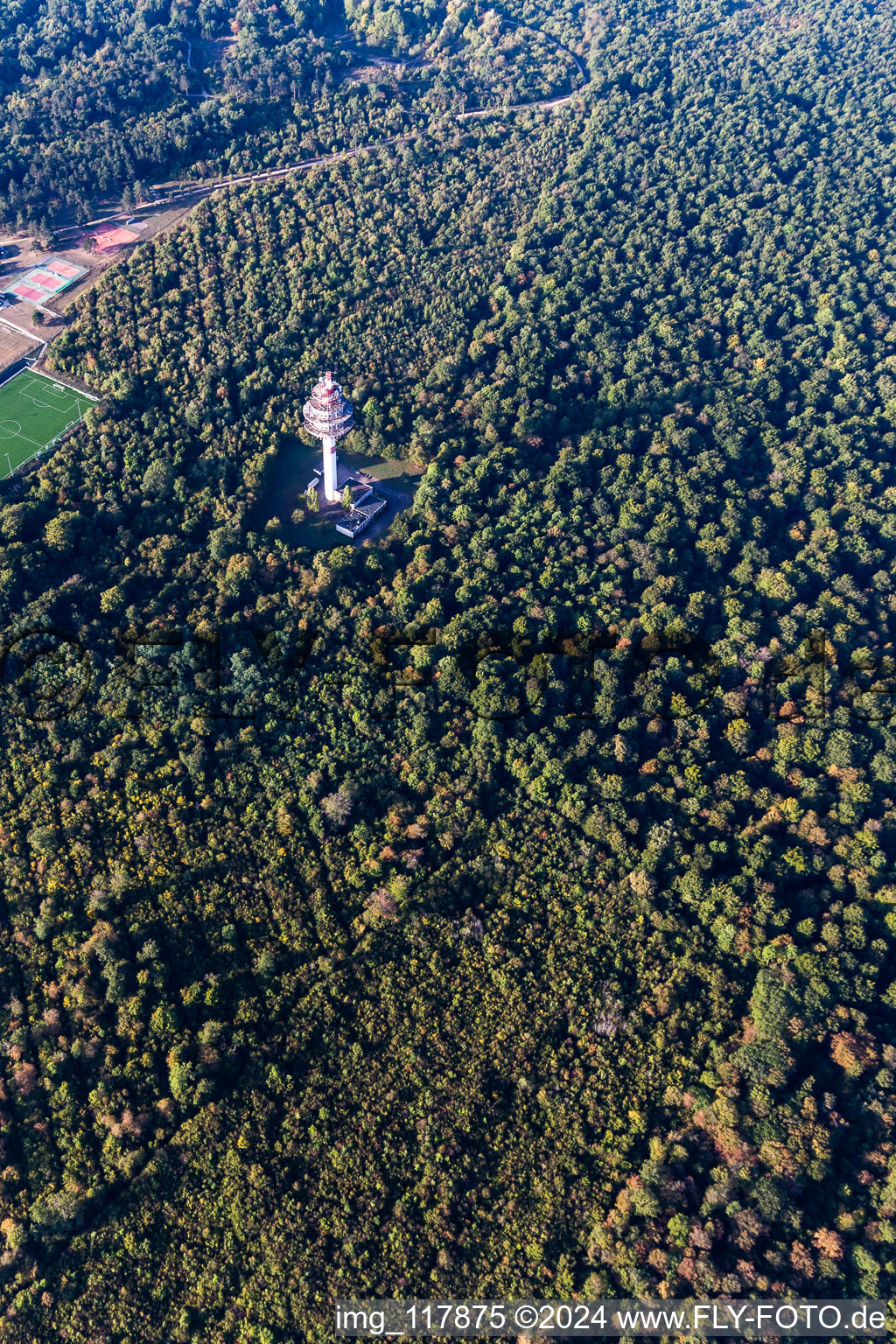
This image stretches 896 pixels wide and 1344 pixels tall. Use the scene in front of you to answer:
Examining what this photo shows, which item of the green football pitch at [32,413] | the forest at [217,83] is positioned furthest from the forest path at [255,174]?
the green football pitch at [32,413]

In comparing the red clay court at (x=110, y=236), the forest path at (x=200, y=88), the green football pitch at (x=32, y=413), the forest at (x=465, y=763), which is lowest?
the forest at (x=465, y=763)

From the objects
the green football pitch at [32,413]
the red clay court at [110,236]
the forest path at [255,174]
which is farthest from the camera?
the forest path at [255,174]

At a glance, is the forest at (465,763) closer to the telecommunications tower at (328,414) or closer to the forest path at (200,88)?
the telecommunications tower at (328,414)

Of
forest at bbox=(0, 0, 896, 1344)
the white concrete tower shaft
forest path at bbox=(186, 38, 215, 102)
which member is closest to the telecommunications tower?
the white concrete tower shaft

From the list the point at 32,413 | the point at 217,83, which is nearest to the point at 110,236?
the point at 32,413

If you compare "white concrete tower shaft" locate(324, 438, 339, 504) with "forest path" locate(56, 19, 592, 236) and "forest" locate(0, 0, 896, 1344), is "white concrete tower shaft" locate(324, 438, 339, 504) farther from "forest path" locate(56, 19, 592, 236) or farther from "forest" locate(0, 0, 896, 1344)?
"forest path" locate(56, 19, 592, 236)

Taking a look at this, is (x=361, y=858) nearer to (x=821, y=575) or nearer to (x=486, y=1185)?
(x=486, y=1185)

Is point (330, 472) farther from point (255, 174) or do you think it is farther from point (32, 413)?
point (255, 174)
